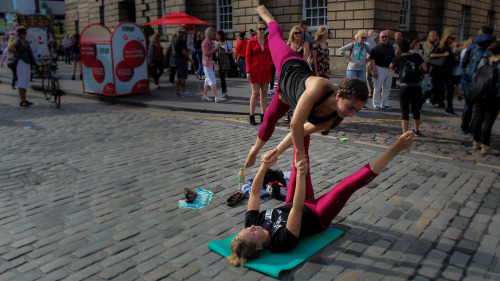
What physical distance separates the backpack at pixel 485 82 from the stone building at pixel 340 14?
37.7 feet

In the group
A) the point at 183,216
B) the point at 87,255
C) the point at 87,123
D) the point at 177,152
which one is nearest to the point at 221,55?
the point at 87,123

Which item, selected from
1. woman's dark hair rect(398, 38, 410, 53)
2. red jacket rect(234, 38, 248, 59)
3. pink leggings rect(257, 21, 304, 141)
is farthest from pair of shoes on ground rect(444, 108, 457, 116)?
pink leggings rect(257, 21, 304, 141)

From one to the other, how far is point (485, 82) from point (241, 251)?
16.8ft

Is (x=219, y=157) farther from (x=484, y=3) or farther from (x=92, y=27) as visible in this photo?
(x=484, y=3)

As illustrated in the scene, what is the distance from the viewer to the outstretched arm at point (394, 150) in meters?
2.90

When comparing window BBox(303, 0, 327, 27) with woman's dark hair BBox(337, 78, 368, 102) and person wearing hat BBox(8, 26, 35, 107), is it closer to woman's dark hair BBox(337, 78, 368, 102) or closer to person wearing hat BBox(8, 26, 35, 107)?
person wearing hat BBox(8, 26, 35, 107)

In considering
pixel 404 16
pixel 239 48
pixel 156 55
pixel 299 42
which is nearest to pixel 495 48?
pixel 299 42

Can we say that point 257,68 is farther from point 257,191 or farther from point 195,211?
point 257,191

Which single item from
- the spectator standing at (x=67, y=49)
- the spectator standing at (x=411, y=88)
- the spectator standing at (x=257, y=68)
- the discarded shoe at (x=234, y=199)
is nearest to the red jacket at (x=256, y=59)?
the spectator standing at (x=257, y=68)

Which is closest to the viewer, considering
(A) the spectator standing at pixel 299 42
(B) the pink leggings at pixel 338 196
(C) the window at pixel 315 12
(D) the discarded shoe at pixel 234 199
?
(B) the pink leggings at pixel 338 196

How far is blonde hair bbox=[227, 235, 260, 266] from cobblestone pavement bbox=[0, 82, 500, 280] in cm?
8

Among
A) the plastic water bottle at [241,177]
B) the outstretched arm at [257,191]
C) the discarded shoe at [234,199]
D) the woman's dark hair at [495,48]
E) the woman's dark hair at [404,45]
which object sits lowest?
the discarded shoe at [234,199]

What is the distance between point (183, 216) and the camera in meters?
4.06

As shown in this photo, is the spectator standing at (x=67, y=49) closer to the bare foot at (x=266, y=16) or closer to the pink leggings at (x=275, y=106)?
the bare foot at (x=266, y=16)
